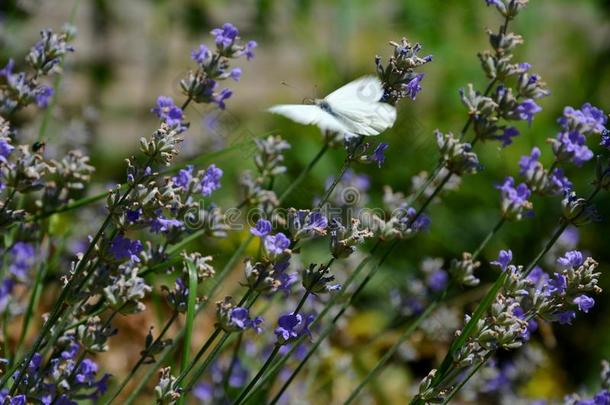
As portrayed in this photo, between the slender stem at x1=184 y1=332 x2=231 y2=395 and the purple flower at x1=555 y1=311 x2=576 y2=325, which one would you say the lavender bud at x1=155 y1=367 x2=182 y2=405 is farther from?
the purple flower at x1=555 y1=311 x2=576 y2=325

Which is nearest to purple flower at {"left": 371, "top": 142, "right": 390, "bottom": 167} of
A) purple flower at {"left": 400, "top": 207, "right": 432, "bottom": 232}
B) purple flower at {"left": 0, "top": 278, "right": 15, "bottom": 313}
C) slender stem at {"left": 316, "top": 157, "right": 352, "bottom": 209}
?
slender stem at {"left": 316, "top": 157, "right": 352, "bottom": 209}

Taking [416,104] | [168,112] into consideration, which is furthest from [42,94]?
[416,104]

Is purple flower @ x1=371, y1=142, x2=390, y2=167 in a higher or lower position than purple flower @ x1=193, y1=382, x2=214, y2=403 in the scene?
higher

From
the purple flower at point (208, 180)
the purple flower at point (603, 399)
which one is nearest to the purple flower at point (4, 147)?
the purple flower at point (208, 180)

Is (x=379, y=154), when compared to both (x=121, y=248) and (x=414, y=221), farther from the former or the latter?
(x=121, y=248)

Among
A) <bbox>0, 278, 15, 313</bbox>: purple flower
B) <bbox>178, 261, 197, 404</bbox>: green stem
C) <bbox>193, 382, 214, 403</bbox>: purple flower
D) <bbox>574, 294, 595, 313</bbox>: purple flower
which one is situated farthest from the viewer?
<bbox>193, 382, 214, 403</bbox>: purple flower

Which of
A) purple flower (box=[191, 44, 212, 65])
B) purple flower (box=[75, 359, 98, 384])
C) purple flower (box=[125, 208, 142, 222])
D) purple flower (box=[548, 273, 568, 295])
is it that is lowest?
purple flower (box=[75, 359, 98, 384])

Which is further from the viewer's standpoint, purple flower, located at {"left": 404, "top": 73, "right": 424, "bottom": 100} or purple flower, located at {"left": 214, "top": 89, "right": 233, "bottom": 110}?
purple flower, located at {"left": 214, "top": 89, "right": 233, "bottom": 110}
